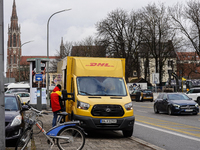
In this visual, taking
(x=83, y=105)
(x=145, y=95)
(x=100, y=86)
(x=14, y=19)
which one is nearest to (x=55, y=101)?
(x=83, y=105)

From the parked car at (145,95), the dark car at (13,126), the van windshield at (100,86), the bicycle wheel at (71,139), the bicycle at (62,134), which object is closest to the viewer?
the bicycle at (62,134)

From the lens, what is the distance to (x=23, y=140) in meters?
7.80

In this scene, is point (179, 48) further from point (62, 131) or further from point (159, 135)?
point (62, 131)

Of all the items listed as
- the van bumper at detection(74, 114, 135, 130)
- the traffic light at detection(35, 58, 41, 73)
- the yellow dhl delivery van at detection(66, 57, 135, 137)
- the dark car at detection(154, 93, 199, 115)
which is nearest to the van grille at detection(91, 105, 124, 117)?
the yellow dhl delivery van at detection(66, 57, 135, 137)

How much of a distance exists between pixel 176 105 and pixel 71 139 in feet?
47.8

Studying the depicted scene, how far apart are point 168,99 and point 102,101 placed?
12338 mm

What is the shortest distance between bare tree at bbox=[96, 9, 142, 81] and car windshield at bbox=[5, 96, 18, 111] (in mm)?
46200

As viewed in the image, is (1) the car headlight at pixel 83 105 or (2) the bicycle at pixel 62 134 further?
(1) the car headlight at pixel 83 105

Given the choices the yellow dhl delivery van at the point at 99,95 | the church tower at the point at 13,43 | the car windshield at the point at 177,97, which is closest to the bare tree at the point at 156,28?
the car windshield at the point at 177,97

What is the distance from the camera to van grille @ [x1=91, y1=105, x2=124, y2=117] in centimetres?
1123

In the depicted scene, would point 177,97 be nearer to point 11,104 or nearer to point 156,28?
point 11,104

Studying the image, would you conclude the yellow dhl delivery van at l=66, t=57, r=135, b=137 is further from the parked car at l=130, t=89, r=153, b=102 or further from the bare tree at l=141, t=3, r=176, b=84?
the bare tree at l=141, t=3, r=176, b=84

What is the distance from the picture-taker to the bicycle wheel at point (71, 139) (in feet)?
26.5

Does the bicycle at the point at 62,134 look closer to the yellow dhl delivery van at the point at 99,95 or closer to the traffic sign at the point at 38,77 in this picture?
the yellow dhl delivery van at the point at 99,95
